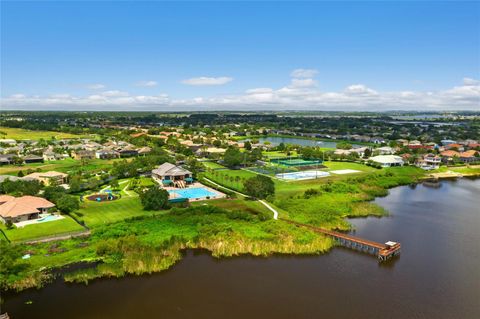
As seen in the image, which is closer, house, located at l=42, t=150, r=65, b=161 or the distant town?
the distant town

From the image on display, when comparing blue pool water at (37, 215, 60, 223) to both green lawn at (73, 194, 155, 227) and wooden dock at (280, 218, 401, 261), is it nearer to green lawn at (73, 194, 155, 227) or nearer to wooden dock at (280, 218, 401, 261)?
green lawn at (73, 194, 155, 227)

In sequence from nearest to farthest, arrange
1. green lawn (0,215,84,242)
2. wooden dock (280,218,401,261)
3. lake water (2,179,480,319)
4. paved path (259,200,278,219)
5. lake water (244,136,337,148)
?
lake water (2,179,480,319), wooden dock (280,218,401,261), green lawn (0,215,84,242), paved path (259,200,278,219), lake water (244,136,337,148)

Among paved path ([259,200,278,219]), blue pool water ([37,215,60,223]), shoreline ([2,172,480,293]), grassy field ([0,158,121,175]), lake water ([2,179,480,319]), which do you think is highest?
grassy field ([0,158,121,175])

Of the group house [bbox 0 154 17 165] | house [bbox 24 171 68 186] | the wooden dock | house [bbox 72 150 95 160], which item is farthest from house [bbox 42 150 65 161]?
the wooden dock

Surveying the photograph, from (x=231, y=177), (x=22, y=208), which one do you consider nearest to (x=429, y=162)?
(x=231, y=177)

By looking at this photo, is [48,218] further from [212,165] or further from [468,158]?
[468,158]

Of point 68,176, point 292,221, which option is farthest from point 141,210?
point 68,176

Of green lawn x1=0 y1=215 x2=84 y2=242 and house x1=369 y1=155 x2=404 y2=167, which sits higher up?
house x1=369 y1=155 x2=404 y2=167

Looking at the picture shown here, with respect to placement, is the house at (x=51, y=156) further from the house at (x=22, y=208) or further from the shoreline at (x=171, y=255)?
the shoreline at (x=171, y=255)
